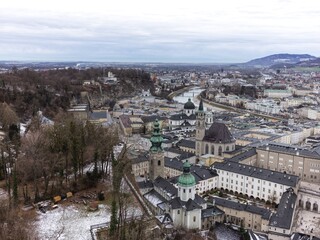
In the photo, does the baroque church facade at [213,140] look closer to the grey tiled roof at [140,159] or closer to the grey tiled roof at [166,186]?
the grey tiled roof at [140,159]

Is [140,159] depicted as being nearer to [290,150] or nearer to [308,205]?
[308,205]

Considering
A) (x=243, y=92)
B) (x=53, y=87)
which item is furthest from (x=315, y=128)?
(x=243, y=92)

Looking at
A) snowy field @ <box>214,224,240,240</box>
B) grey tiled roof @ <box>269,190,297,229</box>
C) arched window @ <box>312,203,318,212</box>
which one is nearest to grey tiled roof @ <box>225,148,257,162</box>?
grey tiled roof @ <box>269,190,297,229</box>

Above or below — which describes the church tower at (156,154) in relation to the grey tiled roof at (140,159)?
above

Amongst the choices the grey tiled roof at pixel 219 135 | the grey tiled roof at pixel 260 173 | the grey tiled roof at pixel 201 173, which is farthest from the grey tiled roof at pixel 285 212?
the grey tiled roof at pixel 219 135

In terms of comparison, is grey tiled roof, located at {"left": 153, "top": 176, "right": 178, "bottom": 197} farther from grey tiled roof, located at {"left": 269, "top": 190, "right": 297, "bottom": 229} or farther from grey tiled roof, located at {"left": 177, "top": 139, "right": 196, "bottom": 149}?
Answer: grey tiled roof, located at {"left": 177, "top": 139, "right": 196, "bottom": 149}

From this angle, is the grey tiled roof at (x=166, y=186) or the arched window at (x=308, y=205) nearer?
the grey tiled roof at (x=166, y=186)

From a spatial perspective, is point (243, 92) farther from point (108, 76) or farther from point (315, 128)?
point (315, 128)

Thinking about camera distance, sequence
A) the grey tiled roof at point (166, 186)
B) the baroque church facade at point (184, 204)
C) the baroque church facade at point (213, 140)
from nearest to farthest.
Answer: the baroque church facade at point (184, 204), the grey tiled roof at point (166, 186), the baroque church facade at point (213, 140)
